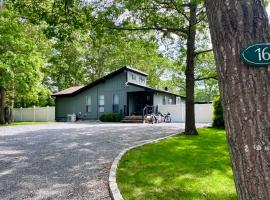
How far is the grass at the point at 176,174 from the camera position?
208 inches

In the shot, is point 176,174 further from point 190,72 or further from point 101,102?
point 101,102

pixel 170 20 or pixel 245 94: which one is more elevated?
pixel 170 20

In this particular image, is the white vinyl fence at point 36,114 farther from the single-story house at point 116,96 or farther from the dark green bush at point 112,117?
the dark green bush at point 112,117

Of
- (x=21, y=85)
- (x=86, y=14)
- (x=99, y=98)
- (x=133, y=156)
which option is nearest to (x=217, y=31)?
(x=133, y=156)

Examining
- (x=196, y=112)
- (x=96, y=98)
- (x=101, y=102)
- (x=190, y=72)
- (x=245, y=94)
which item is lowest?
(x=245, y=94)

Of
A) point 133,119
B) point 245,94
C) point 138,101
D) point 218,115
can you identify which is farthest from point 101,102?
point 245,94

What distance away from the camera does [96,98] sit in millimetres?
32812

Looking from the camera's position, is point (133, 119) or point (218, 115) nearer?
point (218, 115)

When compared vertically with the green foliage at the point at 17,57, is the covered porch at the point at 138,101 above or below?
below

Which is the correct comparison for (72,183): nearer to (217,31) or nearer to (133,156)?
(133,156)

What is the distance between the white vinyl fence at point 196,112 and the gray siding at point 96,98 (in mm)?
2905

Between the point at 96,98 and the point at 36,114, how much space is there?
27.2ft

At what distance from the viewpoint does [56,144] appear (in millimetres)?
11516

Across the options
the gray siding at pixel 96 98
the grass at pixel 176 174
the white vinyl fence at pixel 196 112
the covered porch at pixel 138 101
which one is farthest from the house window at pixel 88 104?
the grass at pixel 176 174
